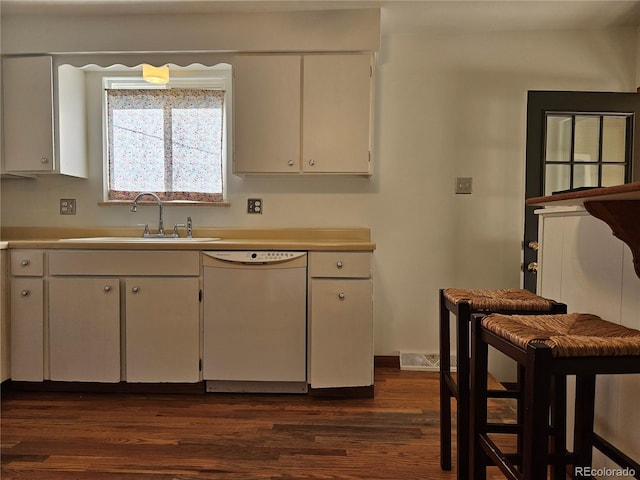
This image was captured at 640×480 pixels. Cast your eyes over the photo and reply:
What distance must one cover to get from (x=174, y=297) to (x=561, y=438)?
6.06 ft

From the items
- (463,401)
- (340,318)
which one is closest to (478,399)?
(463,401)

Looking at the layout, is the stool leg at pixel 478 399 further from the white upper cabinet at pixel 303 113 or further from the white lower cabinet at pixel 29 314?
the white lower cabinet at pixel 29 314

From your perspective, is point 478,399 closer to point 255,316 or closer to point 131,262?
point 255,316

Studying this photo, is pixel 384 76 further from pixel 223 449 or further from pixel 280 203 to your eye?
pixel 223 449

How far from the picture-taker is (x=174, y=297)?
229 cm

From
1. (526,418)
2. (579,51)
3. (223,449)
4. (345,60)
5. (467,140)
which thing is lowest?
(223,449)

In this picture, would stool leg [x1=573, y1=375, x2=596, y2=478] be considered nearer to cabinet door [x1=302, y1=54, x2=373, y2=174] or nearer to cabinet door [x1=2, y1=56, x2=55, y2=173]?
cabinet door [x1=302, y1=54, x2=373, y2=174]

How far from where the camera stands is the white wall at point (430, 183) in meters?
2.74

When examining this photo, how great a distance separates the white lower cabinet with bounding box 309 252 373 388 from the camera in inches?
89.4

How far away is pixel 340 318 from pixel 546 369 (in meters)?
1.45

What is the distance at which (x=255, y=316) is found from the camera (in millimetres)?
2285

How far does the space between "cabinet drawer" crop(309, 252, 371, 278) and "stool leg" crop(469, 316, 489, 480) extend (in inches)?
44.0

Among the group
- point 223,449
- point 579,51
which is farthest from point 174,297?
point 579,51

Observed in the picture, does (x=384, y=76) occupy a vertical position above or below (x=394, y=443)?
above
